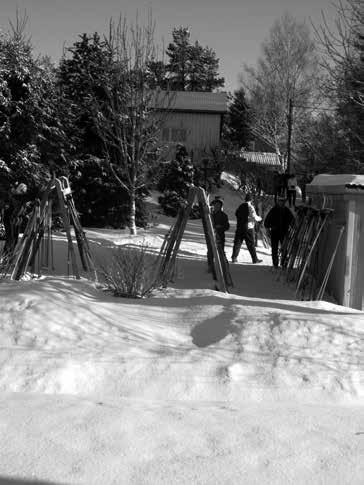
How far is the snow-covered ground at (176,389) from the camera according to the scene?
3.41 meters

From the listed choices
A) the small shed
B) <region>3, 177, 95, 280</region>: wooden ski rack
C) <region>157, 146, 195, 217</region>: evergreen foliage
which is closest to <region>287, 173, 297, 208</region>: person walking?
the small shed

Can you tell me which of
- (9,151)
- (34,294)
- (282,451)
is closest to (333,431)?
(282,451)

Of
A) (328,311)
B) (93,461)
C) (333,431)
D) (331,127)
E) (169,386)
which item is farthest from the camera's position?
(331,127)

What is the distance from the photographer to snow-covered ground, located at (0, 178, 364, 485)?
11.2 ft

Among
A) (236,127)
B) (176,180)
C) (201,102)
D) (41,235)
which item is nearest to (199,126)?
(201,102)

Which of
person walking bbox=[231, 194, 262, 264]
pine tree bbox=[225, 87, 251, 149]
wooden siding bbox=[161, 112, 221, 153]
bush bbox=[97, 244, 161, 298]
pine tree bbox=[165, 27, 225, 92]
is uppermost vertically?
pine tree bbox=[165, 27, 225, 92]

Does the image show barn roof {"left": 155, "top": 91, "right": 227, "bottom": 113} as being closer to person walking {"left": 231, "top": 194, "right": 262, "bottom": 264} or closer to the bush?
person walking {"left": 231, "top": 194, "right": 262, "bottom": 264}

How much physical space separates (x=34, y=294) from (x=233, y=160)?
28.6m

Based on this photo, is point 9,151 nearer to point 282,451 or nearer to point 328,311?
point 328,311

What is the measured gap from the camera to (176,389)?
4.59 metres

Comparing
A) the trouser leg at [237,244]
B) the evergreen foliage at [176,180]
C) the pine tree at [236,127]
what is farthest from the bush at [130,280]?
the pine tree at [236,127]

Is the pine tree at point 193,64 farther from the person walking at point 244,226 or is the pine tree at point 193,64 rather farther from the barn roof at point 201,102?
the person walking at point 244,226

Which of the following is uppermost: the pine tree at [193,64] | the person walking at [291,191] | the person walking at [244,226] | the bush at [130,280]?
the pine tree at [193,64]

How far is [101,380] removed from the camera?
464cm
